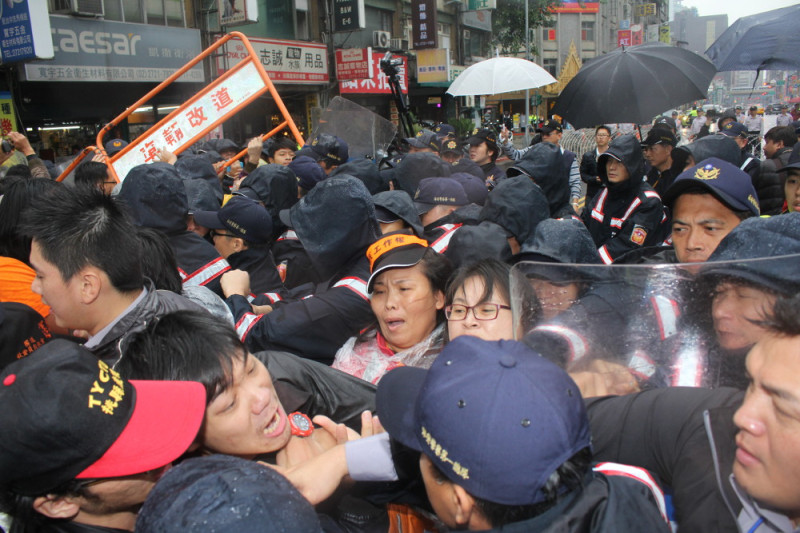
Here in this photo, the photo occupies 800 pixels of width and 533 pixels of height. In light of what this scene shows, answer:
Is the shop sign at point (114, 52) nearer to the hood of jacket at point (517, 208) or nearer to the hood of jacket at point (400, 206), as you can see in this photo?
the hood of jacket at point (400, 206)

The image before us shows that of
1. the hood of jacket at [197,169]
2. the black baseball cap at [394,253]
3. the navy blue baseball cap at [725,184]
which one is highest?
the hood of jacket at [197,169]

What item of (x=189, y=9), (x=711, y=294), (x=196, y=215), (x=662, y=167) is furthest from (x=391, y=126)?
(x=189, y=9)

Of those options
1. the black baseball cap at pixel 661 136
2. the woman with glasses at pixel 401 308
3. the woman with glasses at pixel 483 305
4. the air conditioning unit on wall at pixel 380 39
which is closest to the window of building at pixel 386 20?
the air conditioning unit on wall at pixel 380 39

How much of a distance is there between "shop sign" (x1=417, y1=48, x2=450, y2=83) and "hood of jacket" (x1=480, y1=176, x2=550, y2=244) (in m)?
18.1

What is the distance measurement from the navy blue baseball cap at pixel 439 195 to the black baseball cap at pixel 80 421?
2.54 m

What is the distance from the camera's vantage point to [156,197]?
271cm

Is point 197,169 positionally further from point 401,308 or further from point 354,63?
point 354,63

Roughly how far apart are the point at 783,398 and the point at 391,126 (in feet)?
19.3

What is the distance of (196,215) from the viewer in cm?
320

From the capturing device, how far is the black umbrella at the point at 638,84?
14.0ft

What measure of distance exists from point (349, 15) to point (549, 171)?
1308cm

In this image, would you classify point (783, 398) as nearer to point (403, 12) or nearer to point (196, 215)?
point (196, 215)

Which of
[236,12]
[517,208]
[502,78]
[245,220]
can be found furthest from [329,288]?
[236,12]

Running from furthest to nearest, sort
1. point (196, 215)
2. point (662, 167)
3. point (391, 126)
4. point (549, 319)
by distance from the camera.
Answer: point (391, 126)
point (662, 167)
point (196, 215)
point (549, 319)
